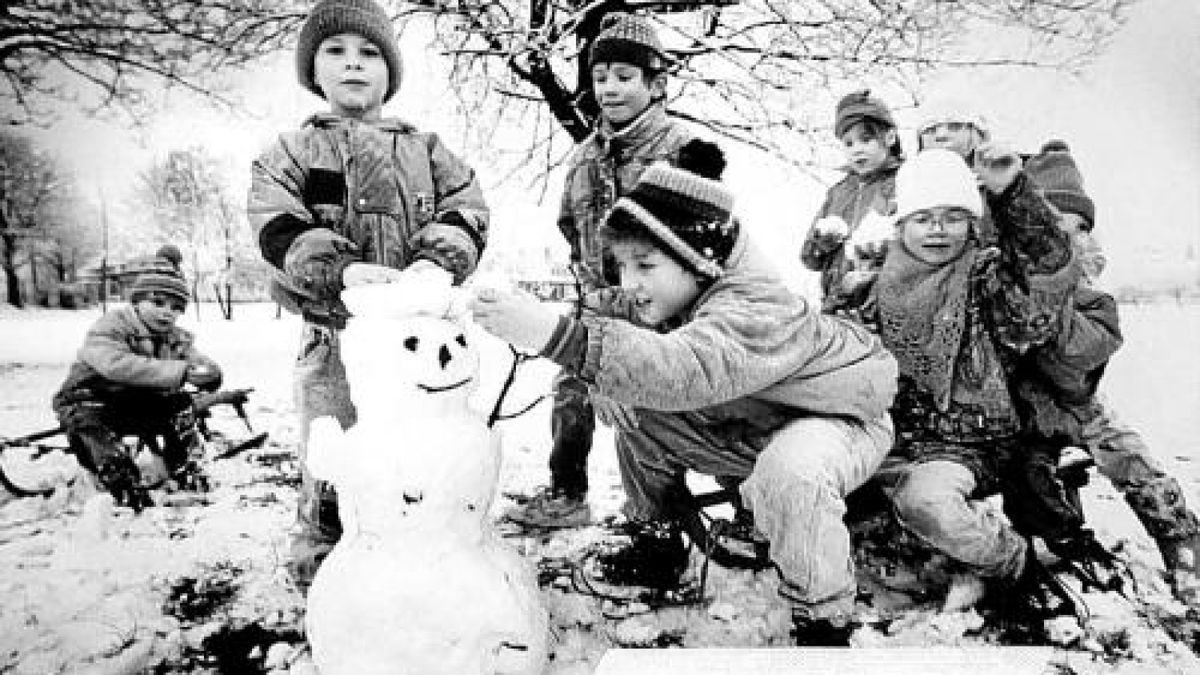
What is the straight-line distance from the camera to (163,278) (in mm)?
1557

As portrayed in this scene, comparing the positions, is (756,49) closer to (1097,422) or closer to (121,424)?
(1097,422)

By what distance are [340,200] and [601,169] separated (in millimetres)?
519

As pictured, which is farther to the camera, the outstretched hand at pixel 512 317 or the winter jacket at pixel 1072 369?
the winter jacket at pixel 1072 369

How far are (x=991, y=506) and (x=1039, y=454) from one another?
146 millimetres

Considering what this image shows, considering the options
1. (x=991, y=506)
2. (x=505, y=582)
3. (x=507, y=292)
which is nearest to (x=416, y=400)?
(x=507, y=292)

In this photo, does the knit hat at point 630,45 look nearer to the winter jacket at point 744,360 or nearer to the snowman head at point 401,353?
the winter jacket at point 744,360

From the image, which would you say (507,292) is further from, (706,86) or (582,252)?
(706,86)

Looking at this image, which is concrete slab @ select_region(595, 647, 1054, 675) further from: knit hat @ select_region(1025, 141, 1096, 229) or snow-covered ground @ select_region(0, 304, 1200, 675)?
knit hat @ select_region(1025, 141, 1096, 229)

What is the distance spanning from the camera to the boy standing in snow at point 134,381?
1.56m

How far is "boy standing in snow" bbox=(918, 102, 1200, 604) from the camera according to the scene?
1.62 metres

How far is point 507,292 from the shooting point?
4.16 ft

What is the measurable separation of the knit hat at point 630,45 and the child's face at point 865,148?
0.45 m

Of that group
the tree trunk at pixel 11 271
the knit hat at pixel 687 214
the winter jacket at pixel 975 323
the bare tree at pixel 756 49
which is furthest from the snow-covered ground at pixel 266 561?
the bare tree at pixel 756 49

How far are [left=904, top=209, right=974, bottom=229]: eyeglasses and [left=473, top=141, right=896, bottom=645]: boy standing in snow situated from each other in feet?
0.85
